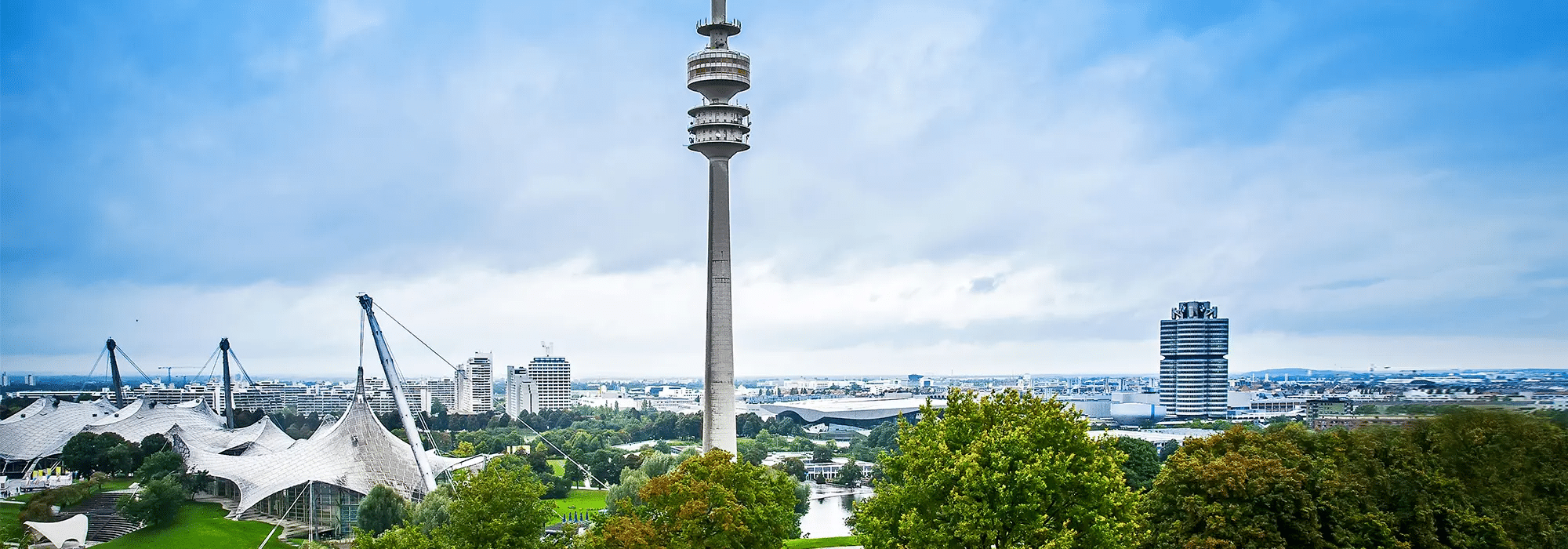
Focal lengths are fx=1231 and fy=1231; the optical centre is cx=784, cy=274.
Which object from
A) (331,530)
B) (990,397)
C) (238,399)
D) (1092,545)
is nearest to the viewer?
(1092,545)

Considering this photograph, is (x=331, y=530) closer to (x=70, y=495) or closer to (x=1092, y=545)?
(x=70, y=495)

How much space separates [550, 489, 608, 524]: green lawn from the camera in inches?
2657

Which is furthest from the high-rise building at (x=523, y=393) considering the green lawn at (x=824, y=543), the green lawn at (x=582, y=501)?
the green lawn at (x=824, y=543)

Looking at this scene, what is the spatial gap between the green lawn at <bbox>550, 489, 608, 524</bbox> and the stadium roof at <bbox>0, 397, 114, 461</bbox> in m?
28.8

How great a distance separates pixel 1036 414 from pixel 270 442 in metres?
65.7

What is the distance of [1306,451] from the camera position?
88.6 ft

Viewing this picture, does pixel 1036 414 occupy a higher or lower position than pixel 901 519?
higher

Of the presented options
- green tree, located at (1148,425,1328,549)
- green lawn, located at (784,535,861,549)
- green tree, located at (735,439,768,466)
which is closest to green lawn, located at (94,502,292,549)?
green lawn, located at (784,535,861,549)

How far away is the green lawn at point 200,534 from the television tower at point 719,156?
64.0ft

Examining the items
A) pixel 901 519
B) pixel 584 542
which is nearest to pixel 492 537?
pixel 584 542

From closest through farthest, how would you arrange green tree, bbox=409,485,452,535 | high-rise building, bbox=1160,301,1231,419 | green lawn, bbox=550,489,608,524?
1. green tree, bbox=409,485,452,535
2. green lawn, bbox=550,489,608,524
3. high-rise building, bbox=1160,301,1231,419

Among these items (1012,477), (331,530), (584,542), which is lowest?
(331,530)

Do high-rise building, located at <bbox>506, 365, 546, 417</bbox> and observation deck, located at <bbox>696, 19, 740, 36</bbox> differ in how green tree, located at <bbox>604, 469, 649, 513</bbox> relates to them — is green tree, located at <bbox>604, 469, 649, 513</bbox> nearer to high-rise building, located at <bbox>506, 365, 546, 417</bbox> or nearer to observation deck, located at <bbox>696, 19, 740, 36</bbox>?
observation deck, located at <bbox>696, 19, 740, 36</bbox>

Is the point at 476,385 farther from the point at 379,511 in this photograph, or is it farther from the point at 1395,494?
the point at 1395,494
